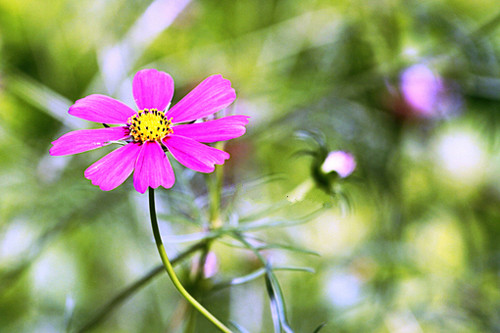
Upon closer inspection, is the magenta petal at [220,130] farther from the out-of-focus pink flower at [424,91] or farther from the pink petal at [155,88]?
the out-of-focus pink flower at [424,91]

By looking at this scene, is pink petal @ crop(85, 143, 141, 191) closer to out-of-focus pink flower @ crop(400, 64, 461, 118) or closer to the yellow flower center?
the yellow flower center

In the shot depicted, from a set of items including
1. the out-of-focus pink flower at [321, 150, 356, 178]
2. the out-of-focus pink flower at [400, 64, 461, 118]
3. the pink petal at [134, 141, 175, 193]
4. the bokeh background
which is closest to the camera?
the pink petal at [134, 141, 175, 193]

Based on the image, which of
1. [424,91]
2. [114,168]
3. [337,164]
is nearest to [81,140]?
[114,168]

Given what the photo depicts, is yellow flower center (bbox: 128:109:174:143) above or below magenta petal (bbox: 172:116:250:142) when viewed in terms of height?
above

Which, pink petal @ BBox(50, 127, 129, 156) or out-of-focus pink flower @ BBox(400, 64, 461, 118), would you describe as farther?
out-of-focus pink flower @ BBox(400, 64, 461, 118)

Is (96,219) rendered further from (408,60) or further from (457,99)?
(457,99)

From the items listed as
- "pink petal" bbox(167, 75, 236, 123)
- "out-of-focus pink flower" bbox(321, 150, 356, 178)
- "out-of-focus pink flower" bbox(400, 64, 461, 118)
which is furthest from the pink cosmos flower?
"out-of-focus pink flower" bbox(400, 64, 461, 118)

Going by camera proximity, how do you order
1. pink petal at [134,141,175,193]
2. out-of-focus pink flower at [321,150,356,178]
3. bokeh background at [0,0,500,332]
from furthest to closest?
bokeh background at [0,0,500,332], out-of-focus pink flower at [321,150,356,178], pink petal at [134,141,175,193]
